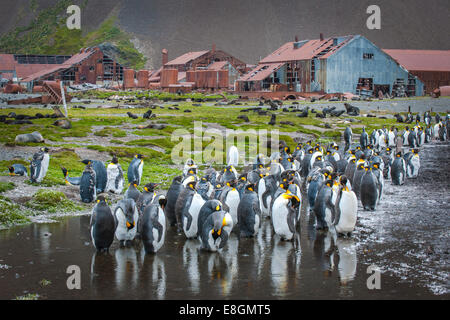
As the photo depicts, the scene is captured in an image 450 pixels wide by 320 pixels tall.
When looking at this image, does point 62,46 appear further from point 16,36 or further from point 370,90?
point 370,90

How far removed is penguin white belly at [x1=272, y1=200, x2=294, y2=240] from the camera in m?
10.1

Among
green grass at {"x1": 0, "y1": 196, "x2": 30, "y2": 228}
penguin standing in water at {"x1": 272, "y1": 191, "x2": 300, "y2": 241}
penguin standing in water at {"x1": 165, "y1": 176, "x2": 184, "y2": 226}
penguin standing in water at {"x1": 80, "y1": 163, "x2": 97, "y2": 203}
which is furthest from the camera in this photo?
penguin standing in water at {"x1": 80, "y1": 163, "x2": 97, "y2": 203}

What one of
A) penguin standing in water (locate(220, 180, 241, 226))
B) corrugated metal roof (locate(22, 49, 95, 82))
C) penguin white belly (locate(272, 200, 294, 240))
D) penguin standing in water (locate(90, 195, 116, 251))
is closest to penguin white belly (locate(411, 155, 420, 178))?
penguin standing in water (locate(220, 180, 241, 226))

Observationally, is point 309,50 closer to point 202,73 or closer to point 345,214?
point 202,73

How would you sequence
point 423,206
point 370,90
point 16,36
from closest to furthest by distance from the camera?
point 423,206
point 370,90
point 16,36

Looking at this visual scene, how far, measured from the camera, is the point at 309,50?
206 feet

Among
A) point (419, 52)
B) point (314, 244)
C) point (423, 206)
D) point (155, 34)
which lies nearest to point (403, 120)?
point (423, 206)

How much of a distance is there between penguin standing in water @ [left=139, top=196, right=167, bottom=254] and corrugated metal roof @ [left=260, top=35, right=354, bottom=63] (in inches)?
2064

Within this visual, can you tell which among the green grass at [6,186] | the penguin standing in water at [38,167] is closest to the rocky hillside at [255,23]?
the penguin standing in water at [38,167]

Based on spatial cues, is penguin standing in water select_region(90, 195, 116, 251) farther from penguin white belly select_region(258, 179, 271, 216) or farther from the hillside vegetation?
the hillside vegetation

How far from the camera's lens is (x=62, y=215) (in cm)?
1177

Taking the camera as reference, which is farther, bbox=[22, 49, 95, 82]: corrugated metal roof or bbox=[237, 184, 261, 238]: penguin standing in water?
bbox=[22, 49, 95, 82]: corrugated metal roof

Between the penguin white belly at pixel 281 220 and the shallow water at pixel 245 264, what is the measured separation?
0.61 ft
